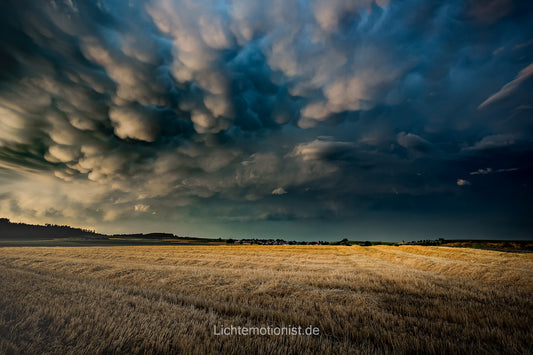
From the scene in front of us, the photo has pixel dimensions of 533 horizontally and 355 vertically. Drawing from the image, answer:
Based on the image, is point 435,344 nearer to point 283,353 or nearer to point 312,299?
point 283,353

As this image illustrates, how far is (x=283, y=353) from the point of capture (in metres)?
3.65

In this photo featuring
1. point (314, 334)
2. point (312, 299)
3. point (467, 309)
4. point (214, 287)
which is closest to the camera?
point (314, 334)

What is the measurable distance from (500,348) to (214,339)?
5.43m

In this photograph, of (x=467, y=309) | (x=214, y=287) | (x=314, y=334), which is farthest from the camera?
(x=214, y=287)

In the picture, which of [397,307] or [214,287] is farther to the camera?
[214,287]

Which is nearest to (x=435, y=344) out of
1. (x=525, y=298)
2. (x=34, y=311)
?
(x=525, y=298)

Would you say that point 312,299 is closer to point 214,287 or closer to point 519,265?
point 214,287

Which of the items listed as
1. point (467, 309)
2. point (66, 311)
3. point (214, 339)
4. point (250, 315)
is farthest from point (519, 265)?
point (66, 311)

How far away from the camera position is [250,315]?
19.2 ft

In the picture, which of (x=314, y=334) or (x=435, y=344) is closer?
(x=435, y=344)

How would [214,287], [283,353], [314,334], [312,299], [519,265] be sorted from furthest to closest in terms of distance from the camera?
[519,265] < [214,287] < [312,299] < [314,334] < [283,353]

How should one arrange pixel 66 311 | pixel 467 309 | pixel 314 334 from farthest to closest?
pixel 467 309
pixel 66 311
pixel 314 334

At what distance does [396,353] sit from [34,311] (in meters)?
8.40

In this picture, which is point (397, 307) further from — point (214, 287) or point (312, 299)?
point (214, 287)
